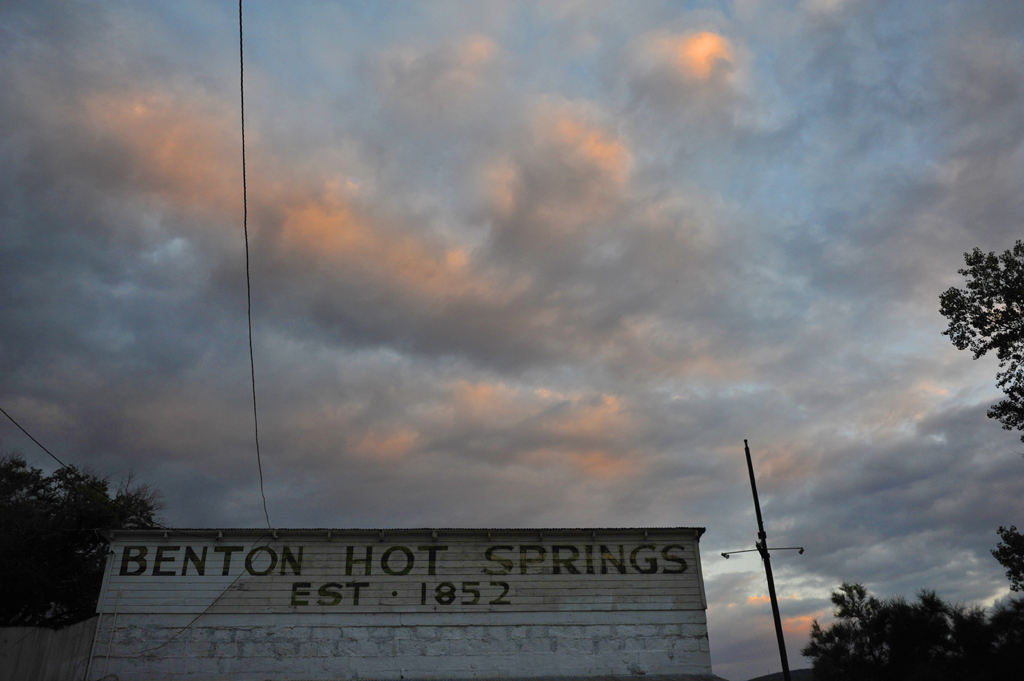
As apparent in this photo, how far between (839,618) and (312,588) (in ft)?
92.0

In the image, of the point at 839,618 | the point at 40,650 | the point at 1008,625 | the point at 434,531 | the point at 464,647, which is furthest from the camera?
the point at 839,618

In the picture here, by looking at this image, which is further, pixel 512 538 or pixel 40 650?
pixel 512 538

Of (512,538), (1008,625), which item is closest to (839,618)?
(1008,625)

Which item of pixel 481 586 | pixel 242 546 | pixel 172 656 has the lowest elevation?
pixel 172 656

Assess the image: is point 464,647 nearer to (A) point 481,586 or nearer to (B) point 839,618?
(A) point 481,586

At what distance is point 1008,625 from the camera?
28.2 meters

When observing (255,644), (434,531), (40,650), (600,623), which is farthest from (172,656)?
(600,623)

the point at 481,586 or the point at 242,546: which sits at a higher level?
the point at 242,546

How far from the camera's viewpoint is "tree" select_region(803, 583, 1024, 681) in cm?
2819

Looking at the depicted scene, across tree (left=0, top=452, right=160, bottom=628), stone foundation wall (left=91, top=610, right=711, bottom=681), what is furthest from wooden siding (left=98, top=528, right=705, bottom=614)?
tree (left=0, top=452, right=160, bottom=628)

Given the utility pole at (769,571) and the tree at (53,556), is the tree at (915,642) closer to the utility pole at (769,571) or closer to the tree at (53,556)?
the utility pole at (769,571)

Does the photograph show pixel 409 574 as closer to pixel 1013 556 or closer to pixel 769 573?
pixel 769 573

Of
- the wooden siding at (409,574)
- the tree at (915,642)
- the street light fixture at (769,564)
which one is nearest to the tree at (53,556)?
the wooden siding at (409,574)

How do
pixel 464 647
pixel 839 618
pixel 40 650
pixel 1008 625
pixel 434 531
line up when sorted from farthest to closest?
pixel 839 618 < pixel 1008 625 < pixel 434 531 < pixel 464 647 < pixel 40 650
